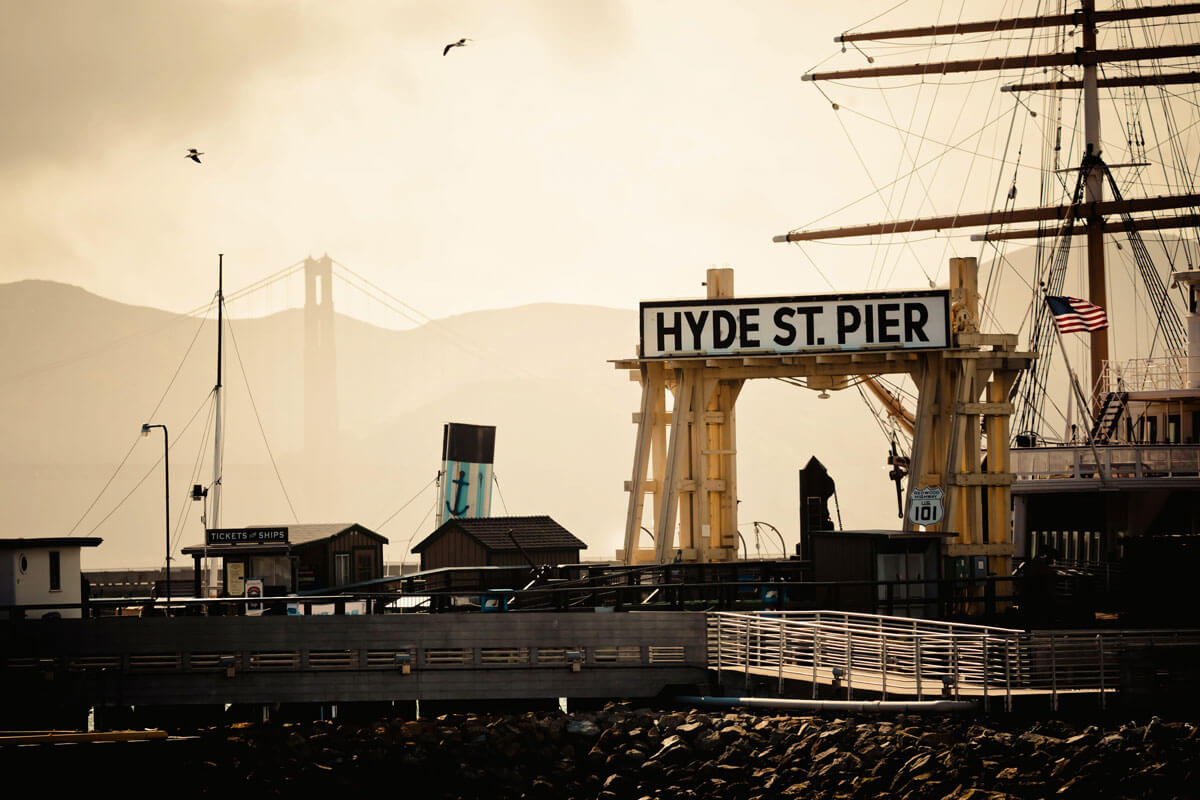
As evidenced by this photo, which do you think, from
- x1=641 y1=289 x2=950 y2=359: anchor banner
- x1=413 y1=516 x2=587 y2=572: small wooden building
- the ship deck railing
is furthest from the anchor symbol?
x1=641 y1=289 x2=950 y2=359: anchor banner

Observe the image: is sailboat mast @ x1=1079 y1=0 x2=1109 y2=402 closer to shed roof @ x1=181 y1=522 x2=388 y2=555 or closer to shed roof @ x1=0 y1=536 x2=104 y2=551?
shed roof @ x1=181 y1=522 x2=388 y2=555

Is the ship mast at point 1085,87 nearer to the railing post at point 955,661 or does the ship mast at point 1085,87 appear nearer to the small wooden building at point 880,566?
the small wooden building at point 880,566

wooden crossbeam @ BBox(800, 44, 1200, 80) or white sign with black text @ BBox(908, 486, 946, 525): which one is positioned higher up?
wooden crossbeam @ BBox(800, 44, 1200, 80)

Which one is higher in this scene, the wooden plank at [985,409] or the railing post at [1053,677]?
the wooden plank at [985,409]

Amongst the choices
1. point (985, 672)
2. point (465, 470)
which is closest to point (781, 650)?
point (985, 672)

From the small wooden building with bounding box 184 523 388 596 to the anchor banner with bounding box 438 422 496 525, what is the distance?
9.01m

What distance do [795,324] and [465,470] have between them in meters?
32.3

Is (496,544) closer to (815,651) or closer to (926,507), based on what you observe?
(926,507)

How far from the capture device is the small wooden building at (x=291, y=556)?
49.9 meters

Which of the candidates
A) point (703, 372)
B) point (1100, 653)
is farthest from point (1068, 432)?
point (1100, 653)

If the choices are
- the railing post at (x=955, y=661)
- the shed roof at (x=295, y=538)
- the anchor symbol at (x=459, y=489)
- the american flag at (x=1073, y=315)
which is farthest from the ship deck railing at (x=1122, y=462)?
the anchor symbol at (x=459, y=489)

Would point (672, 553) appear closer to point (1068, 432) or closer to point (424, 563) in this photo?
point (424, 563)

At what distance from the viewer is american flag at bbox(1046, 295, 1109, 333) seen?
47594 millimetres

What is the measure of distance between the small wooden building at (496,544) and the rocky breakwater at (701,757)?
20.9m
